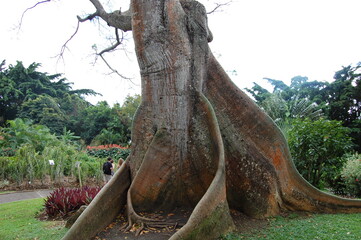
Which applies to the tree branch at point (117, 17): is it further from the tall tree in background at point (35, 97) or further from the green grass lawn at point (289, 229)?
the tall tree in background at point (35, 97)

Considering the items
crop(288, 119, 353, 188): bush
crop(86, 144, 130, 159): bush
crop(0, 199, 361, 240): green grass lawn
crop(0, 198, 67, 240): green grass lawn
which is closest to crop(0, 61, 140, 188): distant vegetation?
crop(86, 144, 130, 159): bush

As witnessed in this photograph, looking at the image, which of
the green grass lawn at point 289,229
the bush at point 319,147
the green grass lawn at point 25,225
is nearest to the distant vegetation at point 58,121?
the green grass lawn at point 25,225

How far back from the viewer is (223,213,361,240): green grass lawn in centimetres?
369

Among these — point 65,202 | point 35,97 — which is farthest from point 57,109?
point 65,202

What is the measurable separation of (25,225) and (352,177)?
9.29 m

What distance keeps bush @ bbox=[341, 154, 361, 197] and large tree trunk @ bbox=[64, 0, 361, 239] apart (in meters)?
4.28

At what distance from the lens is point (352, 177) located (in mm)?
8602

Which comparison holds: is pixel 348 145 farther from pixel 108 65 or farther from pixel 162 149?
pixel 108 65

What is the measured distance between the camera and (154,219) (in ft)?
13.5

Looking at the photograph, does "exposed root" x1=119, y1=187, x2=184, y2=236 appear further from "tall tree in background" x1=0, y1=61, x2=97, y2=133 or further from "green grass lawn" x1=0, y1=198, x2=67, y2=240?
"tall tree in background" x1=0, y1=61, x2=97, y2=133

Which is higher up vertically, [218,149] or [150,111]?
[150,111]

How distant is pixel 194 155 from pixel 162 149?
21.4 inches

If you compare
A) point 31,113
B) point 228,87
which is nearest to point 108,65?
point 228,87

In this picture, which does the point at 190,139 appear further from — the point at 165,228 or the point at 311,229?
the point at 311,229
